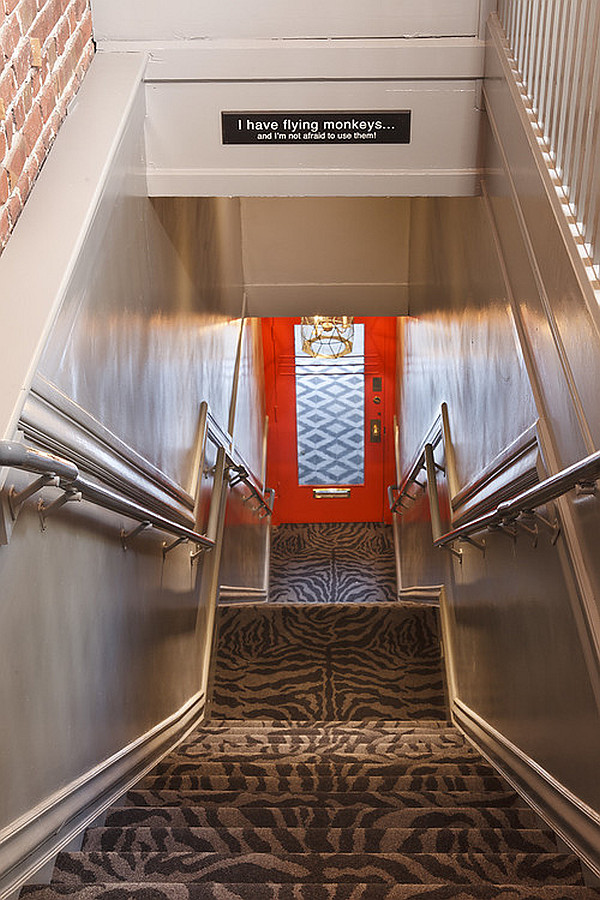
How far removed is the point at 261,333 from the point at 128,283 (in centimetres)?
653

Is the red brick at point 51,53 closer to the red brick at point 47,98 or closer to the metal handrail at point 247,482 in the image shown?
the red brick at point 47,98

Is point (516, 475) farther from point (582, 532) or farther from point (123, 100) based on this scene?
point (123, 100)

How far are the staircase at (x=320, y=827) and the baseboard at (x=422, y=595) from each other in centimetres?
105

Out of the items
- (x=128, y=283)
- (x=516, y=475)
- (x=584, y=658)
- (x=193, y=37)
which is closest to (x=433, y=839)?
(x=584, y=658)

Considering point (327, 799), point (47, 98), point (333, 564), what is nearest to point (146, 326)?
point (47, 98)

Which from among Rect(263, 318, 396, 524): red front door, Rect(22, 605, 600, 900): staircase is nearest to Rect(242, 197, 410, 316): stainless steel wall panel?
Rect(263, 318, 396, 524): red front door

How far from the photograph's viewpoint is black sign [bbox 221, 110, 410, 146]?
157 inches

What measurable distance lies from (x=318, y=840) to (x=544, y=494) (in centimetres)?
119

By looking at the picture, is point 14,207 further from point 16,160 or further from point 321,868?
point 321,868

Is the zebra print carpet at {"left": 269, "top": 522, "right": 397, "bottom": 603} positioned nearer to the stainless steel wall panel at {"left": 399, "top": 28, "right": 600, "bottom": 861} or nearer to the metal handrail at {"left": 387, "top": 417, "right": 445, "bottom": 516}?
the metal handrail at {"left": 387, "top": 417, "right": 445, "bottom": 516}

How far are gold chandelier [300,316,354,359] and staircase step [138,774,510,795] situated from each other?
18.0ft

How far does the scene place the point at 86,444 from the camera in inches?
111

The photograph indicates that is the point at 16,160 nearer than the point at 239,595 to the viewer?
Yes

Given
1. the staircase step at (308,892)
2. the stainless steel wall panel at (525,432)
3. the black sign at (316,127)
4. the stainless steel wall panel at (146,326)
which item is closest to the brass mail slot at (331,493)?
the stainless steel wall panel at (146,326)
